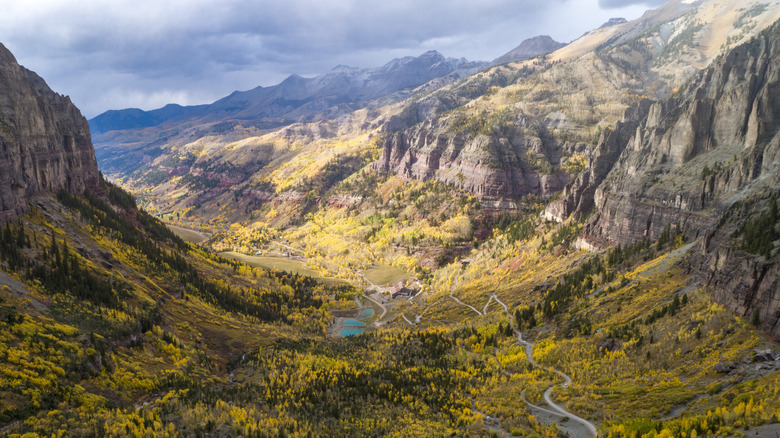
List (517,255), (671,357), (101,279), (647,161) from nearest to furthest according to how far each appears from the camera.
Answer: (671,357) < (101,279) < (647,161) < (517,255)

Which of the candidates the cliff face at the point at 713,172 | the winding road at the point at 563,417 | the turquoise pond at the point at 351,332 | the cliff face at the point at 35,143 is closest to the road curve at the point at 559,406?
the winding road at the point at 563,417

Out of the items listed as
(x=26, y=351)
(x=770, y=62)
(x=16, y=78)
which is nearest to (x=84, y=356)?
(x=26, y=351)

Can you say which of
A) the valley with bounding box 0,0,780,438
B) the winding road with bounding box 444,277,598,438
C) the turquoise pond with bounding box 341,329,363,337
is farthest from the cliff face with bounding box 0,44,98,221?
the winding road with bounding box 444,277,598,438

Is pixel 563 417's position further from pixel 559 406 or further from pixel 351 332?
pixel 351 332

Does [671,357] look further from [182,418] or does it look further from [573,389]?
[182,418]

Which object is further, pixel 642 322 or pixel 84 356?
pixel 642 322
